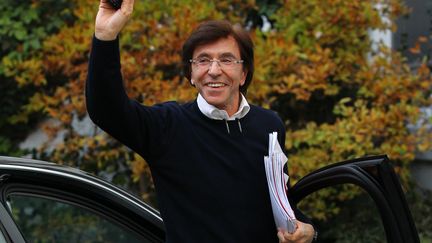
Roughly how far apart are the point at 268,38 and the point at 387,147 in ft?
3.45

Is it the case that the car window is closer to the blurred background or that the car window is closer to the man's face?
the blurred background

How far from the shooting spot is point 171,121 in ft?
8.60

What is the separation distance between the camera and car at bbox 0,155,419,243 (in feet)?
7.86

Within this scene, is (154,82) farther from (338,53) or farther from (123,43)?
(338,53)

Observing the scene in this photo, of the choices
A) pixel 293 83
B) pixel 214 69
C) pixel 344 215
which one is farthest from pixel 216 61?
pixel 344 215

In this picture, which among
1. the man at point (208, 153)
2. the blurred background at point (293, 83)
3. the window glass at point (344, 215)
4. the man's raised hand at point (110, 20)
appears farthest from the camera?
the window glass at point (344, 215)

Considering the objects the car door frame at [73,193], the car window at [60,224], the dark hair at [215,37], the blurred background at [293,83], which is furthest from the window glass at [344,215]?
the dark hair at [215,37]

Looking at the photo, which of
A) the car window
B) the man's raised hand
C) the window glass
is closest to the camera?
the man's raised hand

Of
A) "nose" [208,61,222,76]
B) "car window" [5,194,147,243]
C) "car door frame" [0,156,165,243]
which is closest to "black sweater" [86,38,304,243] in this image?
"nose" [208,61,222,76]

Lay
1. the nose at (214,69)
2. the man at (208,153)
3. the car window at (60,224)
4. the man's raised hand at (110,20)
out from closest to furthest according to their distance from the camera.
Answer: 1. the man's raised hand at (110,20)
2. the man at (208,153)
3. the nose at (214,69)
4. the car window at (60,224)

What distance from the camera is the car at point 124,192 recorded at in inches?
94.3

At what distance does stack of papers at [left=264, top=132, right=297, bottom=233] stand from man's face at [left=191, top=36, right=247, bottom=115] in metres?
0.21

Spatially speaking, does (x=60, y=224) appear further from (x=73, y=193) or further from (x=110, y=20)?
(x=110, y=20)

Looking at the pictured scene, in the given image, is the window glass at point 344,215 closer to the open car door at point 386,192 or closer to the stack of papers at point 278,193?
the stack of papers at point 278,193
